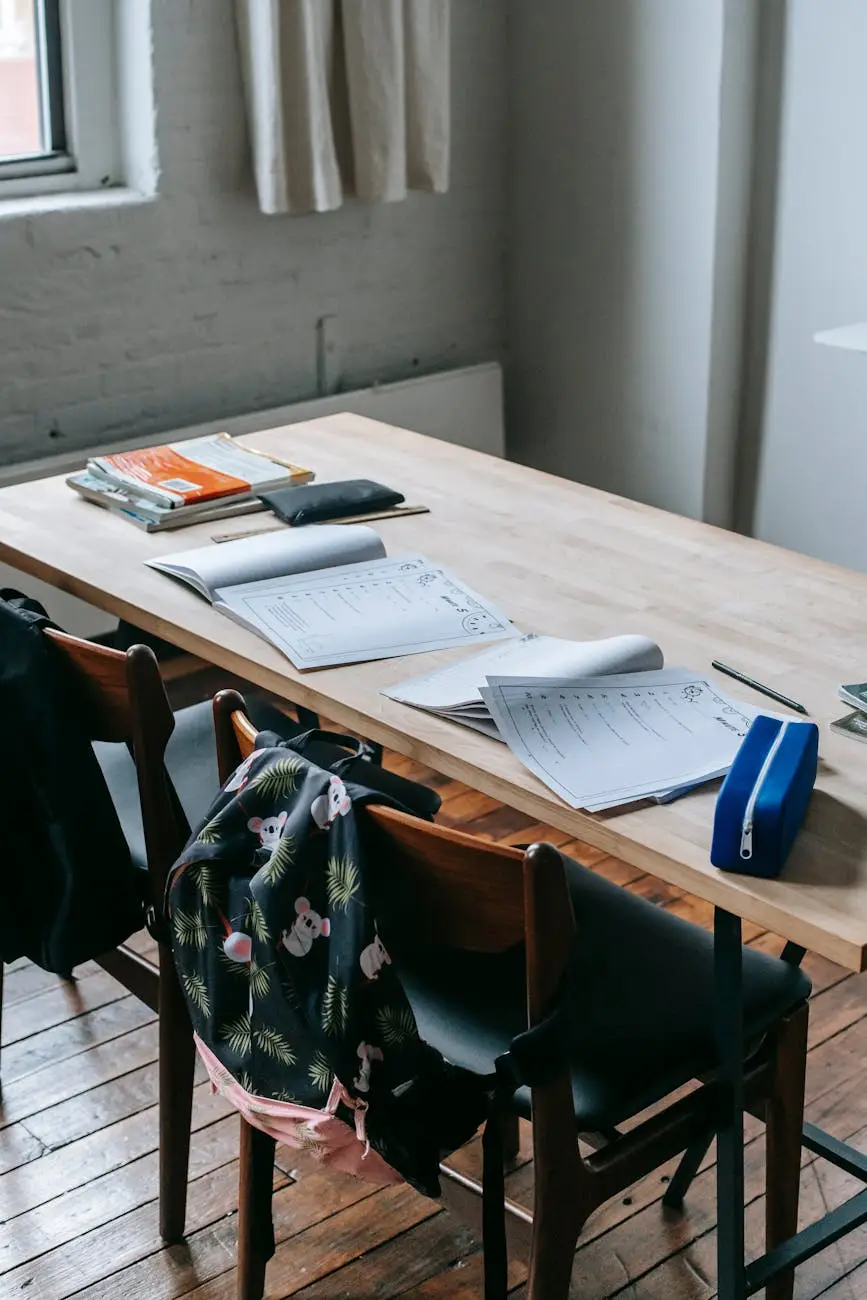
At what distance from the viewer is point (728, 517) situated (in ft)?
13.2

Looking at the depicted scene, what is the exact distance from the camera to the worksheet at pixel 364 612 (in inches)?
73.0

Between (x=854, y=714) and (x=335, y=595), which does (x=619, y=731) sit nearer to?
(x=854, y=714)

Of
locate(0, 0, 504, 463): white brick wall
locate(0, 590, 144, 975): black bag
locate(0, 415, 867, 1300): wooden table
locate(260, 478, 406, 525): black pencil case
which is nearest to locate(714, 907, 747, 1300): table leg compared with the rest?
locate(0, 415, 867, 1300): wooden table

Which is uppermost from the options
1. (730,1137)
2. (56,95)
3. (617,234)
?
(56,95)

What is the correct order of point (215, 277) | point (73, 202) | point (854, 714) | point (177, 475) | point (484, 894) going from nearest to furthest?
1. point (484, 894)
2. point (854, 714)
3. point (177, 475)
4. point (73, 202)
5. point (215, 277)

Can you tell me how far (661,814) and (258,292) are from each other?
2541 mm

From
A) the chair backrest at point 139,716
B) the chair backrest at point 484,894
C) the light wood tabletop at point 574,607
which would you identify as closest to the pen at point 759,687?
the light wood tabletop at point 574,607

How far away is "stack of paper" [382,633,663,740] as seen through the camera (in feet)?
5.49

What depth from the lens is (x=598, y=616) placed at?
6.41 feet

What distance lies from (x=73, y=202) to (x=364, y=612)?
1837 mm

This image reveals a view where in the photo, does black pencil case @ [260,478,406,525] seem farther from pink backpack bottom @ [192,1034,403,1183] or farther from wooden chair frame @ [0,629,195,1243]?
pink backpack bottom @ [192,1034,403,1183]

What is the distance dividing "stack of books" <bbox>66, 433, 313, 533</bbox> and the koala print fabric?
3.14 ft

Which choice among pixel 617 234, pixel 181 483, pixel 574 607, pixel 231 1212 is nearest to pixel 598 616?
pixel 574 607

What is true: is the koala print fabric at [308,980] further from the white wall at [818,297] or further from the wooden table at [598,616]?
the white wall at [818,297]
